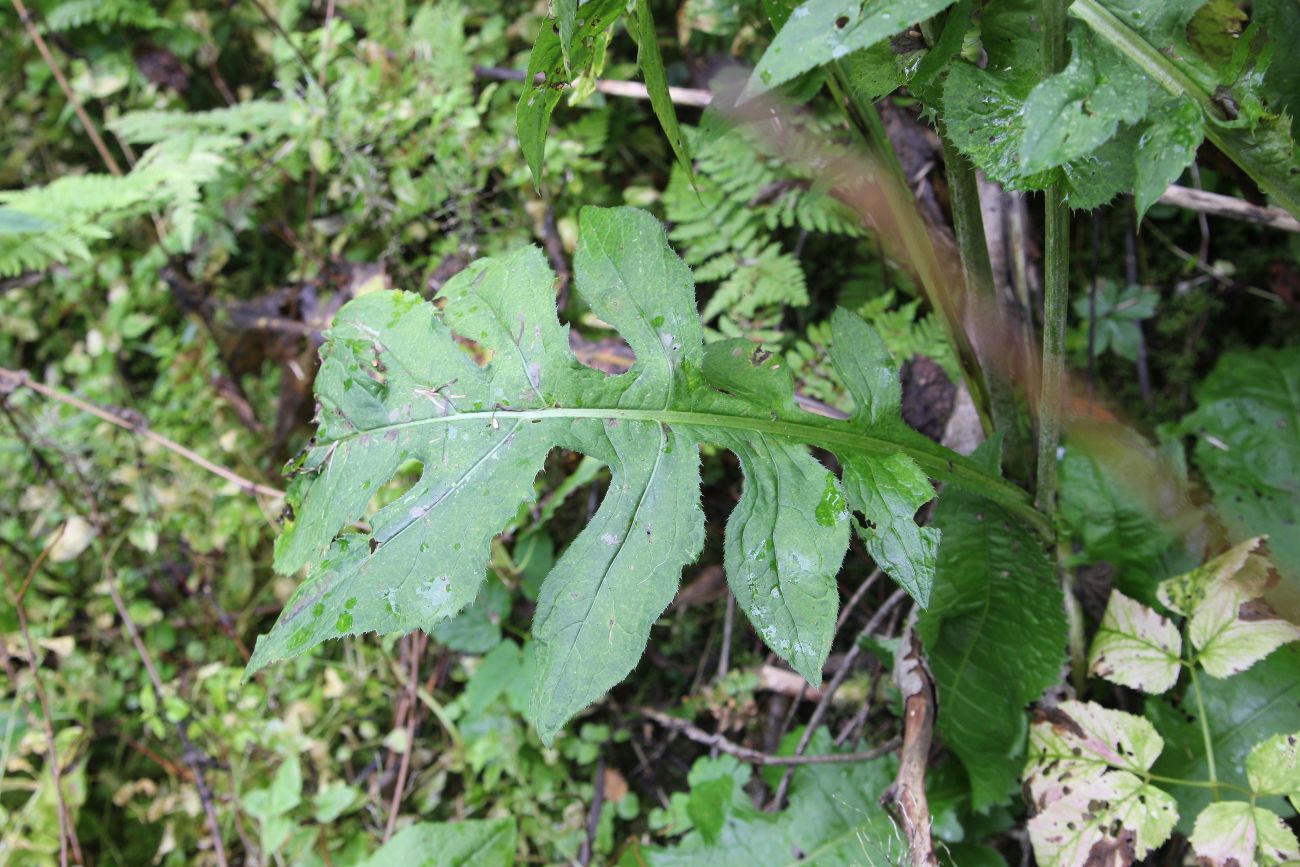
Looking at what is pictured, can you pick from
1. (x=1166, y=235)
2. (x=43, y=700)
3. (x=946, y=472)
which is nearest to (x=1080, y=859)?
(x=946, y=472)

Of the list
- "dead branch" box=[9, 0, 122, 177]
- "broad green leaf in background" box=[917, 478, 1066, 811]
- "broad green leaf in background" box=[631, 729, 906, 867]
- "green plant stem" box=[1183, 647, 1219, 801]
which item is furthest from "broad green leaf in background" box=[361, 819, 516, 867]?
"dead branch" box=[9, 0, 122, 177]

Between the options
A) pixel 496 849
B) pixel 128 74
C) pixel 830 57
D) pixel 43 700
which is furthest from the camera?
pixel 128 74

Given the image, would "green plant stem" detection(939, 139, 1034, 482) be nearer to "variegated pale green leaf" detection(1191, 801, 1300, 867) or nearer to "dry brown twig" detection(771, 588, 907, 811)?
"dry brown twig" detection(771, 588, 907, 811)

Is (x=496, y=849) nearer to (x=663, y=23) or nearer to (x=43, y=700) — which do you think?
(x=43, y=700)

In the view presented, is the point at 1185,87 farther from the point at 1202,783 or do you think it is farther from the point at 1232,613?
the point at 1202,783

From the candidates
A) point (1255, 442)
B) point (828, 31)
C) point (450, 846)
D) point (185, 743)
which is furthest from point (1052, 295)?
point (185, 743)

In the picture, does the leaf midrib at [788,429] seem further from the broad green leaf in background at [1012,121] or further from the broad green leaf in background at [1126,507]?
the broad green leaf in background at [1012,121]
